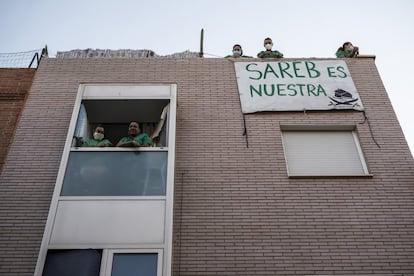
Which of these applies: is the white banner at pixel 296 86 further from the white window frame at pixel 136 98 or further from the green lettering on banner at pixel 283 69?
the white window frame at pixel 136 98

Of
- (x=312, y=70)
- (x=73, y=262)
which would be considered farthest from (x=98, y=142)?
(x=312, y=70)

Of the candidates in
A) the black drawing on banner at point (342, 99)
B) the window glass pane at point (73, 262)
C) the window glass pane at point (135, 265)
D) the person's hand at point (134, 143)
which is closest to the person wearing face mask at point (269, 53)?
the black drawing on banner at point (342, 99)

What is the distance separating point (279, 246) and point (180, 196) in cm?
203

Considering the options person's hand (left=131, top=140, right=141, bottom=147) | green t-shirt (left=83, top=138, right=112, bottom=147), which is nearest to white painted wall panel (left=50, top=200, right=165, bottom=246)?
person's hand (left=131, top=140, right=141, bottom=147)

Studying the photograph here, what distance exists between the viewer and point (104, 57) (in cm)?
955

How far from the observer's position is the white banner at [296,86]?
27.4 feet

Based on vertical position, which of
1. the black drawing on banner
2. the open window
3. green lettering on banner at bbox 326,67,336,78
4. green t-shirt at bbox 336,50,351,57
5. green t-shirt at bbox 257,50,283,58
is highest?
green t-shirt at bbox 336,50,351,57

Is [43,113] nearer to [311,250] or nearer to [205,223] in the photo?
[205,223]

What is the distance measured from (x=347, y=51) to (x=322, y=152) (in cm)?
351

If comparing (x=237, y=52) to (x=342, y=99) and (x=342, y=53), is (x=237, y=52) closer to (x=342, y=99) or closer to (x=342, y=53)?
(x=342, y=53)

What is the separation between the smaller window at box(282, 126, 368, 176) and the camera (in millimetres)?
7395

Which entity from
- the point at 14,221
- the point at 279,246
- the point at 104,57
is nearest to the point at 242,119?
the point at 279,246

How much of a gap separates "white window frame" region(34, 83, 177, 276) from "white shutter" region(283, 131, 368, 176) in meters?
2.57

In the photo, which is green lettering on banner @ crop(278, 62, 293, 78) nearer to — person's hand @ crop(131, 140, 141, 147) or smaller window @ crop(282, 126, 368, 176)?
smaller window @ crop(282, 126, 368, 176)
